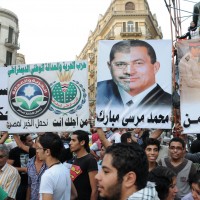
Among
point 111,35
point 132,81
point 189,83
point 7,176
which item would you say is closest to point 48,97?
point 132,81

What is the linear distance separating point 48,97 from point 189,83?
217 cm

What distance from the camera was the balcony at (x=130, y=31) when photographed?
44375 mm

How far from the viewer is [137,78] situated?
4.52 meters

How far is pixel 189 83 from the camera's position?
435 cm

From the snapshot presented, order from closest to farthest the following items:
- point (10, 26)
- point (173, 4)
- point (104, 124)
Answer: point (104, 124)
point (173, 4)
point (10, 26)

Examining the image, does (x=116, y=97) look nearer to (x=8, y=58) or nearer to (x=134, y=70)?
(x=134, y=70)

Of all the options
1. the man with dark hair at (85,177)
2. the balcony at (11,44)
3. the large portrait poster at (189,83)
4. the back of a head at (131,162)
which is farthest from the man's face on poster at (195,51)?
the balcony at (11,44)

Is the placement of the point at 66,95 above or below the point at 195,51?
below

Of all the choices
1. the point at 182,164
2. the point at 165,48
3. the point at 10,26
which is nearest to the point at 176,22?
the point at 165,48

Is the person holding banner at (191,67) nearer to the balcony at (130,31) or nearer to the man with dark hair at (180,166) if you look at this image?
the man with dark hair at (180,166)

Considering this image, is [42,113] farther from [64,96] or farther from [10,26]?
[10,26]

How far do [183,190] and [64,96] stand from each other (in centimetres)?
232

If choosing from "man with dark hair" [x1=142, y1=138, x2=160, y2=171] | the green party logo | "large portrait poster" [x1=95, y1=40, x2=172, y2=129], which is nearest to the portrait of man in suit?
"large portrait poster" [x1=95, y1=40, x2=172, y2=129]

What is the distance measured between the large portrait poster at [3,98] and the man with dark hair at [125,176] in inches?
145
